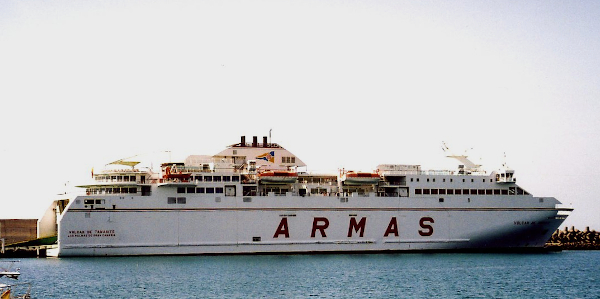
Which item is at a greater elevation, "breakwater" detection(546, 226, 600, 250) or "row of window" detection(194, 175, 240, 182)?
"row of window" detection(194, 175, 240, 182)

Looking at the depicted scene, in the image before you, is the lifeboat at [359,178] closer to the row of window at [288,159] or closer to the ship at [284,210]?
the ship at [284,210]

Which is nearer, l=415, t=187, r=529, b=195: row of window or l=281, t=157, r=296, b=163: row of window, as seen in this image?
l=415, t=187, r=529, b=195: row of window

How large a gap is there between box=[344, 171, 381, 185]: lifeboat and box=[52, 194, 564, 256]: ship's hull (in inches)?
38.5

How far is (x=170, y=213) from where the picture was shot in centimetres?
4009

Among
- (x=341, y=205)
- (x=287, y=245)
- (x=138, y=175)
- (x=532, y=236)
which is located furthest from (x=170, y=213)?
(x=532, y=236)

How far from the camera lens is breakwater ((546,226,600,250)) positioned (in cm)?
5238

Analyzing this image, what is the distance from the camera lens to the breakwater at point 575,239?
52375mm

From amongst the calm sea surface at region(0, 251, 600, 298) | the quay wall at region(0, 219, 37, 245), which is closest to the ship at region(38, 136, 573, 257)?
the calm sea surface at region(0, 251, 600, 298)

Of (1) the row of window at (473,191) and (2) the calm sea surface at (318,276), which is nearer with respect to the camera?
(2) the calm sea surface at (318,276)

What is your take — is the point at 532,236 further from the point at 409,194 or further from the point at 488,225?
the point at 409,194

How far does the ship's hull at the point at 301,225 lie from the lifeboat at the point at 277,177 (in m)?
0.87

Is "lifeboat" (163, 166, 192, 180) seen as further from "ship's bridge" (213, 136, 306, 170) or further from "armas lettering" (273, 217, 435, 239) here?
"armas lettering" (273, 217, 435, 239)

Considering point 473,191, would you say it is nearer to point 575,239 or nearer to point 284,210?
point 284,210

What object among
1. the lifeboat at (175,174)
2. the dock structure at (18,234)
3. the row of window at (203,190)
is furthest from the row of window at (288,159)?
the dock structure at (18,234)
